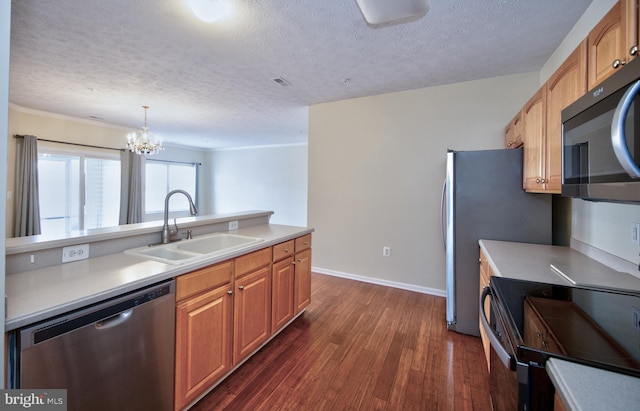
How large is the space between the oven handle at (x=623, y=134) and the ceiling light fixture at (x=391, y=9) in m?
1.42

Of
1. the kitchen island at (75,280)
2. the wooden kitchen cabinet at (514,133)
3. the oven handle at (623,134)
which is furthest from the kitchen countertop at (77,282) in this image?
the wooden kitchen cabinet at (514,133)

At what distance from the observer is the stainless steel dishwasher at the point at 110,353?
930 millimetres

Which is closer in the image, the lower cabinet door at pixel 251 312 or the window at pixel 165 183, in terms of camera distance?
the lower cabinet door at pixel 251 312

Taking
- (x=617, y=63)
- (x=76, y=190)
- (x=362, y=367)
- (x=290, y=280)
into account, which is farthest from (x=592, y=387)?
(x=76, y=190)

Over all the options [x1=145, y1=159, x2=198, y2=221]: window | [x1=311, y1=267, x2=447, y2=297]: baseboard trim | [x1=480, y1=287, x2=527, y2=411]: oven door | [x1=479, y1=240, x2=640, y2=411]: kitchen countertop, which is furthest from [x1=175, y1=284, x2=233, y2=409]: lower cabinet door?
[x1=145, y1=159, x2=198, y2=221]: window

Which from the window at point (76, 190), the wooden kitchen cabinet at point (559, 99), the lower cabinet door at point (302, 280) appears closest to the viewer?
the wooden kitchen cabinet at point (559, 99)

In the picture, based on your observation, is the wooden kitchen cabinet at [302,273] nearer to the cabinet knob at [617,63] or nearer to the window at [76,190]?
the cabinet knob at [617,63]

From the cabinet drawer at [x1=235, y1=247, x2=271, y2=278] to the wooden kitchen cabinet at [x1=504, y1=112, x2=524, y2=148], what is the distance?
2353mm

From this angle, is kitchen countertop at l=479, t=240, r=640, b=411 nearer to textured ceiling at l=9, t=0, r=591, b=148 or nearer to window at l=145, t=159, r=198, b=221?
textured ceiling at l=9, t=0, r=591, b=148

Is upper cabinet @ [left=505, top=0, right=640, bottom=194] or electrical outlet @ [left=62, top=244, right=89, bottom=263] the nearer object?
upper cabinet @ [left=505, top=0, right=640, bottom=194]

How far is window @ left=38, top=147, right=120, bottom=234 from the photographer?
478 cm

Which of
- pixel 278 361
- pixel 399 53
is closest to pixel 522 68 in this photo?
pixel 399 53

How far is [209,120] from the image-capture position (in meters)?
4.97

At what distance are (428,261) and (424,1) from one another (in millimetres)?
2700
